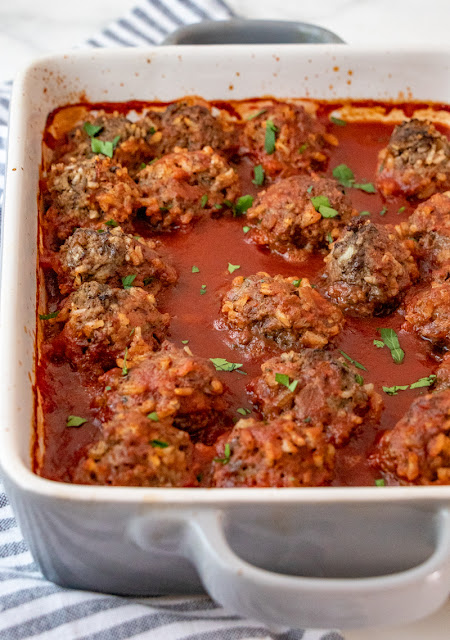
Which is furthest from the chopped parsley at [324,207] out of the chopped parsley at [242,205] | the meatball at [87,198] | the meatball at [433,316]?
the meatball at [87,198]

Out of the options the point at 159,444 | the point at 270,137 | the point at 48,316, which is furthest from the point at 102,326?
the point at 270,137

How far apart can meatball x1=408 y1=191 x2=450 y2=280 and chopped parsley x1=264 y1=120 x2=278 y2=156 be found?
0.92 metres

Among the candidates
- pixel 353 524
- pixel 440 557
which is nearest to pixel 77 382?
pixel 353 524

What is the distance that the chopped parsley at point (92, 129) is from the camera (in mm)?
4738

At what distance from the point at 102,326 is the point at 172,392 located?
499 mm

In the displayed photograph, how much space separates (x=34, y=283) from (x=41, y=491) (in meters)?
1.26

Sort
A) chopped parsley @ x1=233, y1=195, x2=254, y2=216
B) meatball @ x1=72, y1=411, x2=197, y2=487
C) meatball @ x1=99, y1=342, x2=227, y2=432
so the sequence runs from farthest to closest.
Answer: chopped parsley @ x1=233, y1=195, x2=254, y2=216
meatball @ x1=99, y1=342, x2=227, y2=432
meatball @ x1=72, y1=411, x2=197, y2=487

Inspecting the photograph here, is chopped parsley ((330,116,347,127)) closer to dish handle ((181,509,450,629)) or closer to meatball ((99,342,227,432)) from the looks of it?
meatball ((99,342,227,432))

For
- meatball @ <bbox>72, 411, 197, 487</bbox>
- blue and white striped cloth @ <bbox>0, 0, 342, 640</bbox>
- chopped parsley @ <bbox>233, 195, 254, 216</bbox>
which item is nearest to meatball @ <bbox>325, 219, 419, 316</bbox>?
chopped parsley @ <bbox>233, 195, 254, 216</bbox>

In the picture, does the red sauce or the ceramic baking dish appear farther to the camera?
the red sauce

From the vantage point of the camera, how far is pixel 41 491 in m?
2.88

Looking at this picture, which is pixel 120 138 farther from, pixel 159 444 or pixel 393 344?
pixel 159 444

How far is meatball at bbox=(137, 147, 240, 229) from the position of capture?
14.6 feet

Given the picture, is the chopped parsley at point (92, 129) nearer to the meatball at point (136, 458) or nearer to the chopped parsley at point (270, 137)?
the chopped parsley at point (270, 137)
